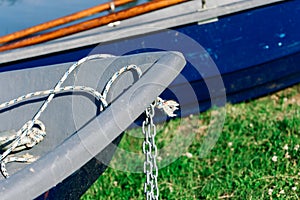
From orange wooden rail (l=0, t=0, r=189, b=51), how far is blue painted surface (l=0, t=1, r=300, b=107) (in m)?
0.23

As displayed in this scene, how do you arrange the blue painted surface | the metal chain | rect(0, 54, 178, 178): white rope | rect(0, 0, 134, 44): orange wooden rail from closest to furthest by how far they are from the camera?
the metal chain
rect(0, 54, 178, 178): white rope
the blue painted surface
rect(0, 0, 134, 44): orange wooden rail

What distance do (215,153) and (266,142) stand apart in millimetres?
319

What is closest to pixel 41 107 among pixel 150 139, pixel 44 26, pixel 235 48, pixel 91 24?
pixel 150 139

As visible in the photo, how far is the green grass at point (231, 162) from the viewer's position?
3623 millimetres

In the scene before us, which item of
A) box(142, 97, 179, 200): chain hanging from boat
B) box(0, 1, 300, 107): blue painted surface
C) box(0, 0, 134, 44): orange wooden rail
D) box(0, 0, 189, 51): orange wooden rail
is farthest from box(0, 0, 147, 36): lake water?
box(142, 97, 179, 200): chain hanging from boat

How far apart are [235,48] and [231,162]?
850mm

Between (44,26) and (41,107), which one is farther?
(44,26)

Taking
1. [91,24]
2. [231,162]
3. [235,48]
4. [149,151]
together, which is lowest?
[149,151]

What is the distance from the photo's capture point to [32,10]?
16.0 ft

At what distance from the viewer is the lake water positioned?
4.73m

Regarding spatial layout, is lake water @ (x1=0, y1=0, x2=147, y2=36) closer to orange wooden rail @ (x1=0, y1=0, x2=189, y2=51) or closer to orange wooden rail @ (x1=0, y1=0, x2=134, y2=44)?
orange wooden rail @ (x1=0, y1=0, x2=134, y2=44)

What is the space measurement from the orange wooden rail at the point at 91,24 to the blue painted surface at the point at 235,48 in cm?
23

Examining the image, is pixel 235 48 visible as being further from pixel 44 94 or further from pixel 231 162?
pixel 44 94

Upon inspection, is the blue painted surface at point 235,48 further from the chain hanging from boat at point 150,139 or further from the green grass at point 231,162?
the chain hanging from boat at point 150,139
